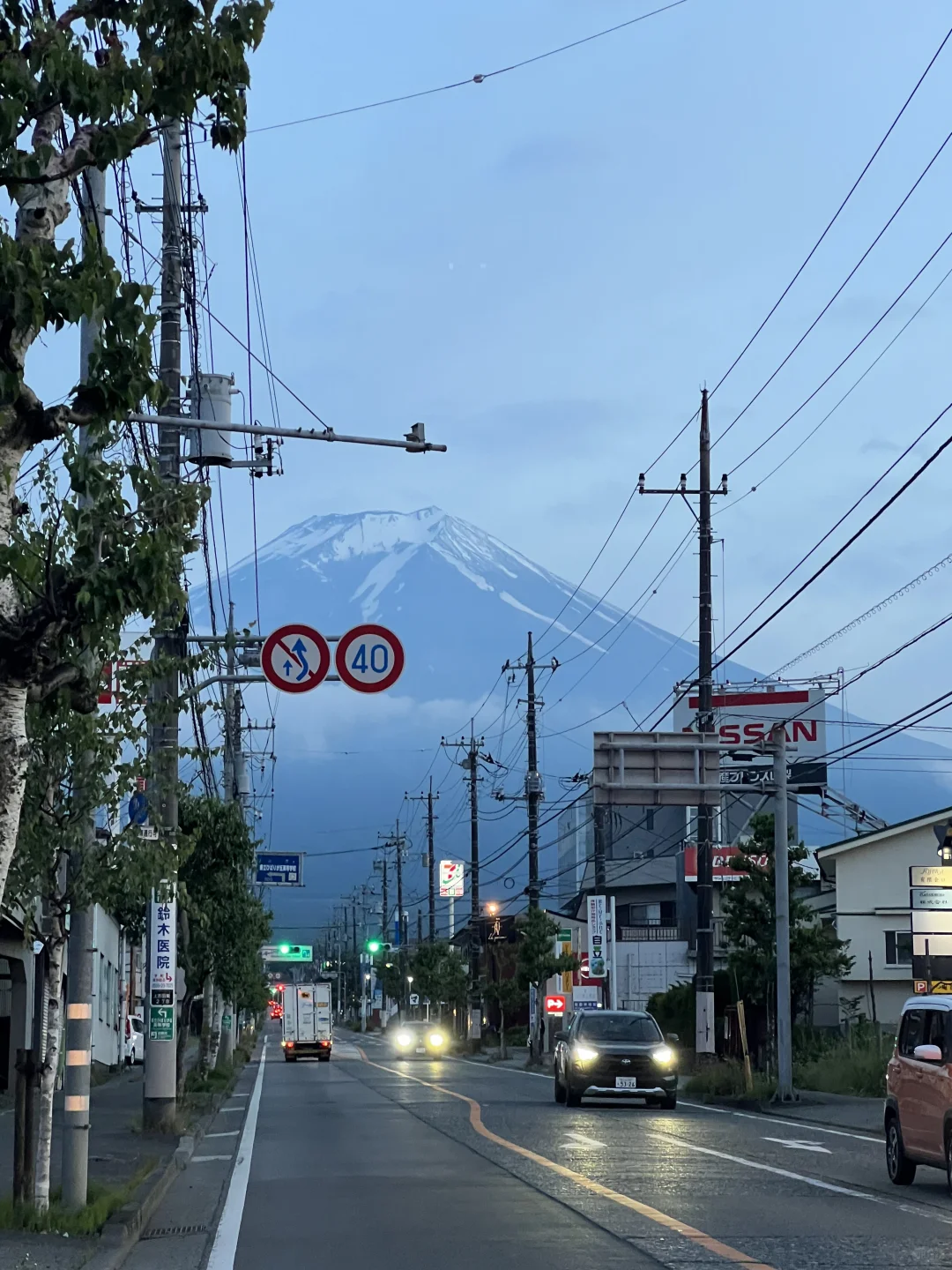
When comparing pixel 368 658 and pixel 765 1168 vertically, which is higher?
pixel 368 658

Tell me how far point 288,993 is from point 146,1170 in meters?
59.8

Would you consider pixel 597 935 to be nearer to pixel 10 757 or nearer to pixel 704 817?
pixel 704 817

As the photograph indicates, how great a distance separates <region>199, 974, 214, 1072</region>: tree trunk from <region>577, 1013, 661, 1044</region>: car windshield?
1072 cm

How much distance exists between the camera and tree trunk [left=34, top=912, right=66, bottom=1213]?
12.7m

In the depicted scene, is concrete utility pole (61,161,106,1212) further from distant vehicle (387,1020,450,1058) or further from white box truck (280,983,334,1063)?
distant vehicle (387,1020,450,1058)

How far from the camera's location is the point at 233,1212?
14586 mm

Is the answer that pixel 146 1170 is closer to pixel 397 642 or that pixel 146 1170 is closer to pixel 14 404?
pixel 397 642

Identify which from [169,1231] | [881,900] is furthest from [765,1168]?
[881,900]

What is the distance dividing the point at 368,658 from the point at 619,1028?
560 inches

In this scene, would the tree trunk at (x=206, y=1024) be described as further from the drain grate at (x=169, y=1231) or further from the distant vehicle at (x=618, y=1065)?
the drain grate at (x=169, y=1231)

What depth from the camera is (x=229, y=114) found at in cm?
871

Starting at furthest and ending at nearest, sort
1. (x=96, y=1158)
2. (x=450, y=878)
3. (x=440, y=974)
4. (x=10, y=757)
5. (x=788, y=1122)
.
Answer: (x=450, y=878)
(x=440, y=974)
(x=788, y=1122)
(x=96, y=1158)
(x=10, y=757)

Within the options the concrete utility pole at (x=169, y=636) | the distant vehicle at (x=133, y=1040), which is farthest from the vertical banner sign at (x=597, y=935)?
the concrete utility pole at (x=169, y=636)

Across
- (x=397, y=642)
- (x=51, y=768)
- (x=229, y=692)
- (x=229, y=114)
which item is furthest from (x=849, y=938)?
(x=229, y=114)
